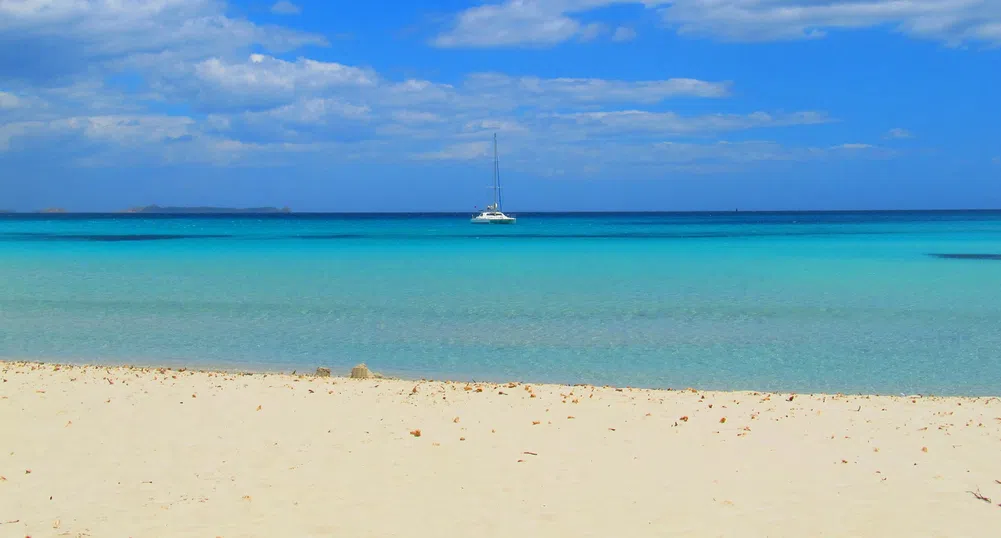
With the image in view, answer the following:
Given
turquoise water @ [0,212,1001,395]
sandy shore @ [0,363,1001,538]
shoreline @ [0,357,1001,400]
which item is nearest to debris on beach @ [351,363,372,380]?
shoreline @ [0,357,1001,400]

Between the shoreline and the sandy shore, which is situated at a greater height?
the sandy shore

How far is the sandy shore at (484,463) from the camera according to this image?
6332 millimetres

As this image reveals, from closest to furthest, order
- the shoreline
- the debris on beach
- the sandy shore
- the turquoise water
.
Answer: the sandy shore, the shoreline, the debris on beach, the turquoise water

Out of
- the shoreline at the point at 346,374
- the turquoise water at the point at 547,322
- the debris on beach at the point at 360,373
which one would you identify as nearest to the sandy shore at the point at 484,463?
the shoreline at the point at 346,374

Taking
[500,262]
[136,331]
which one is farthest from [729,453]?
[500,262]

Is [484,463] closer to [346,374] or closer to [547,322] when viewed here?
[346,374]

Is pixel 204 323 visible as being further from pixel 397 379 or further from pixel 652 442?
pixel 652 442

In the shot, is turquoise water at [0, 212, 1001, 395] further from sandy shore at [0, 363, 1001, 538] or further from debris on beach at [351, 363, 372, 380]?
sandy shore at [0, 363, 1001, 538]

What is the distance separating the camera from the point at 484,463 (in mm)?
7738

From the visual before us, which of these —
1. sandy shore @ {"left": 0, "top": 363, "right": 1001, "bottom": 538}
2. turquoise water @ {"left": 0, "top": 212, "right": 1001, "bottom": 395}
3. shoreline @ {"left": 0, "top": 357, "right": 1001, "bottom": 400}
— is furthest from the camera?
turquoise water @ {"left": 0, "top": 212, "right": 1001, "bottom": 395}

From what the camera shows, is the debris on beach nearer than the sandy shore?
No

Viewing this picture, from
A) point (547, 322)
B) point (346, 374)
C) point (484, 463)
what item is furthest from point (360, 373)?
point (547, 322)

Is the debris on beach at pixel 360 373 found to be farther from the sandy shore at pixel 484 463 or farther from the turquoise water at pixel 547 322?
the sandy shore at pixel 484 463

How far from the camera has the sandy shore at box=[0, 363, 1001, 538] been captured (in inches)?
249
